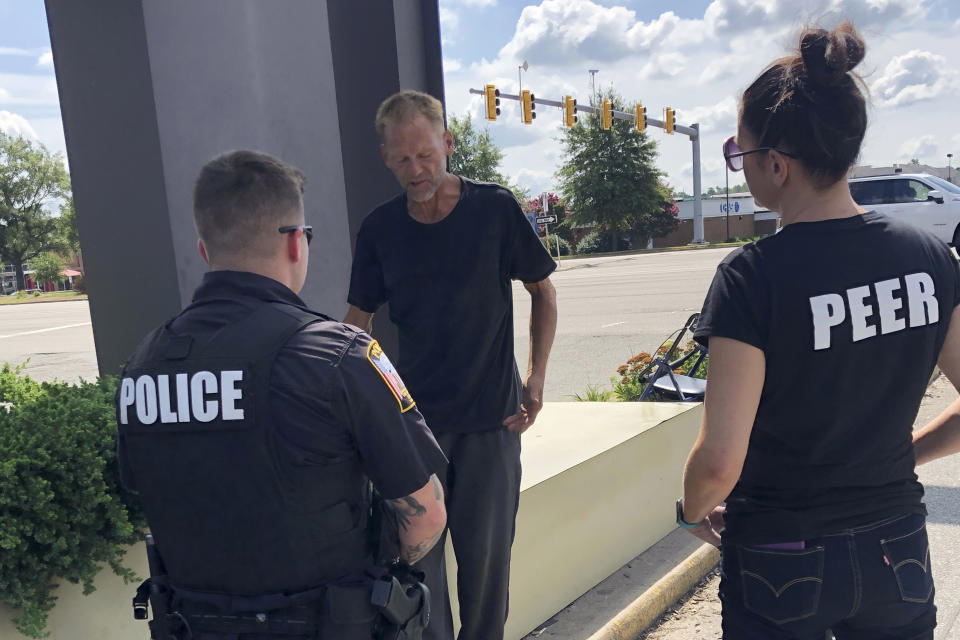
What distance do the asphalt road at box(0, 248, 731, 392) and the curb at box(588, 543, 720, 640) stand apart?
352cm

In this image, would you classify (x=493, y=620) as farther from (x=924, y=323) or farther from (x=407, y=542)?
(x=924, y=323)

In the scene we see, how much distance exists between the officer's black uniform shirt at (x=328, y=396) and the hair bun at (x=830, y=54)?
3.30ft

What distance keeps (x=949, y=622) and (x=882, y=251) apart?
8.61ft

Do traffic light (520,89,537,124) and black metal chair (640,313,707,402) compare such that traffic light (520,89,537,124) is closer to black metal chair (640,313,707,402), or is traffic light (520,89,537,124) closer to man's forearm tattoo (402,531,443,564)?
black metal chair (640,313,707,402)

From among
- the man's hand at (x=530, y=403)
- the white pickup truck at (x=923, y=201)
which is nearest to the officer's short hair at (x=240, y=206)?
the man's hand at (x=530, y=403)

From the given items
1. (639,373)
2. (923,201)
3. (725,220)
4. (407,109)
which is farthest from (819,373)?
(725,220)

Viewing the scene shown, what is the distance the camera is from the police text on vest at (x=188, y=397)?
1464 mm

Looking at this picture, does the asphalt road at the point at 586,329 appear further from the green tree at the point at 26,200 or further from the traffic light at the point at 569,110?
the green tree at the point at 26,200

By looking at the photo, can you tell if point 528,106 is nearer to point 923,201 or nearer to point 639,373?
point 923,201

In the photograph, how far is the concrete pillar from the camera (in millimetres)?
3098

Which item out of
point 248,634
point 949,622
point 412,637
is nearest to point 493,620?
point 412,637

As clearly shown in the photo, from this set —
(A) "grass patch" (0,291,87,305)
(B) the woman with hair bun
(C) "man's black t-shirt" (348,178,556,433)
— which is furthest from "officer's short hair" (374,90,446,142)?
(A) "grass patch" (0,291,87,305)

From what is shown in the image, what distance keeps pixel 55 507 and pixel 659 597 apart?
2.61 metres

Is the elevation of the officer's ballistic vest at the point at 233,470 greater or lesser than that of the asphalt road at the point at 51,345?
greater
